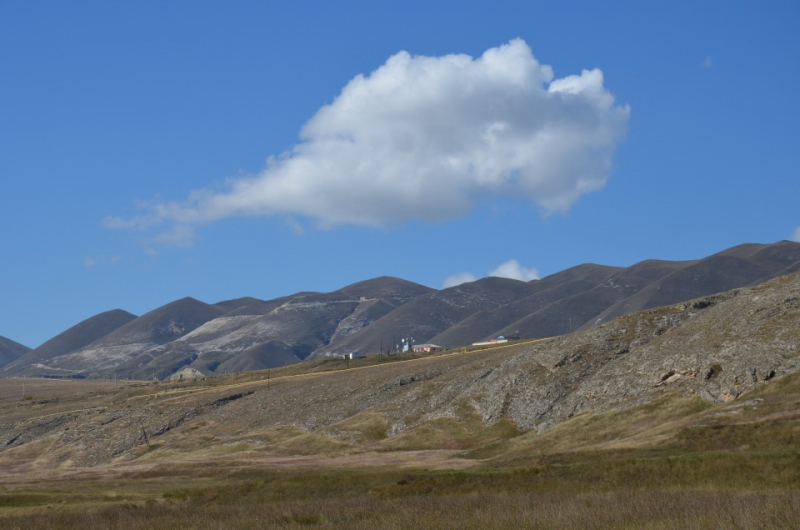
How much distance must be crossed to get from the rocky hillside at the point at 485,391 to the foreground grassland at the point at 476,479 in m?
1.99

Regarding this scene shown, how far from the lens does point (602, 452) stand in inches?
2753

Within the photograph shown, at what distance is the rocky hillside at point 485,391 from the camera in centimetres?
9375

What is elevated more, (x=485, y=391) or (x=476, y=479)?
(x=485, y=391)

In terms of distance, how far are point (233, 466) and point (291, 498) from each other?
125 ft

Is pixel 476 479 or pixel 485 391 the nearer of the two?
pixel 476 479

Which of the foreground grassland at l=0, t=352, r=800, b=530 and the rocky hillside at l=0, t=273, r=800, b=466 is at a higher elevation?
the rocky hillside at l=0, t=273, r=800, b=466

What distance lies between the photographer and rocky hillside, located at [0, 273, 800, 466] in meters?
93.8

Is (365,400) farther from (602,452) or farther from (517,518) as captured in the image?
(517,518)

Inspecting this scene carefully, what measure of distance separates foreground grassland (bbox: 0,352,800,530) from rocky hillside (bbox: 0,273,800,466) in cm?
199

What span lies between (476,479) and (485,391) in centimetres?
6172

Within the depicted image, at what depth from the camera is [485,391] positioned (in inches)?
4764

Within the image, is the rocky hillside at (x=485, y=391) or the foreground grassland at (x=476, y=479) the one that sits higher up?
the rocky hillside at (x=485, y=391)

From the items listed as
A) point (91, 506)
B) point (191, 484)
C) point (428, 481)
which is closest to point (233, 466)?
point (191, 484)

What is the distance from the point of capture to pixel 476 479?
196 feet
